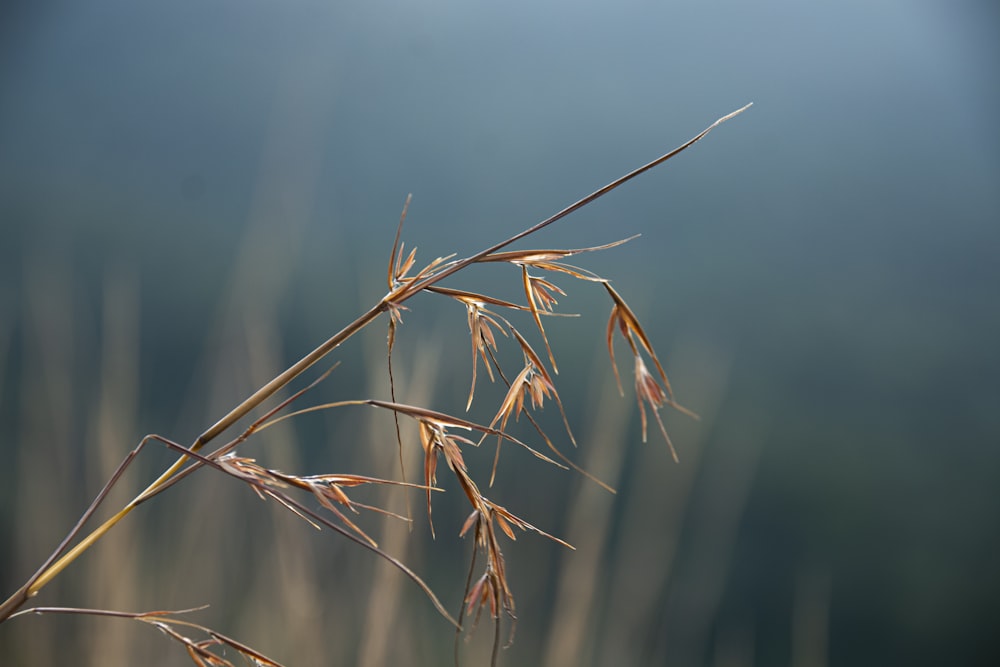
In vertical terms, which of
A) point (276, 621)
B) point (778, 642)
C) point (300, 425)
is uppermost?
point (300, 425)

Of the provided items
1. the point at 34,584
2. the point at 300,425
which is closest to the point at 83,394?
the point at 300,425

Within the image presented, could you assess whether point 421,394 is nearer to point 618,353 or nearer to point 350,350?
point 618,353

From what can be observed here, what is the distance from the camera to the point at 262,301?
0.75 meters

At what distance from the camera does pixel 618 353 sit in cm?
113

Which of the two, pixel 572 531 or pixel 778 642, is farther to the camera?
pixel 778 642

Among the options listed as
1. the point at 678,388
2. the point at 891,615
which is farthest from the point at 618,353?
the point at 891,615

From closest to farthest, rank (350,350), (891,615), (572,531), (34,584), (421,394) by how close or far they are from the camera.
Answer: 1. (34,584)
2. (421,394)
3. (572,531)
4. (350,350)
5. (891,615)

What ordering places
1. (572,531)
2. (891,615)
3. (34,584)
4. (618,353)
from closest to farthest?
(34,584) < (572,531) < (618,353) < (891,615)

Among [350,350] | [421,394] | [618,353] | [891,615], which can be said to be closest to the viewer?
[421,394]

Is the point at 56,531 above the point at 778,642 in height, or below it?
above

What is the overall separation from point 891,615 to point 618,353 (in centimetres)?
87

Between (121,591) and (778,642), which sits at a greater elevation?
(121,591)

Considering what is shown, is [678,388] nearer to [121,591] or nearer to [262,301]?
[262,301]

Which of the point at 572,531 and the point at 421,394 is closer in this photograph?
the point at 421,394
